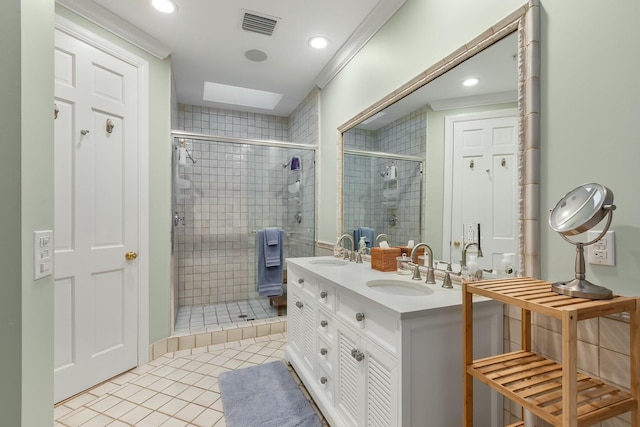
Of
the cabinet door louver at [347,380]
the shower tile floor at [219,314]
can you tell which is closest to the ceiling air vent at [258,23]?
the cabinet door louver at [347,380]

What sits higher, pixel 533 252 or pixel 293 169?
pixel 293 169

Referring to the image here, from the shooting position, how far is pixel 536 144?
1.08m

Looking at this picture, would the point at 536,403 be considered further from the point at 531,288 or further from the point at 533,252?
the point at 533,252

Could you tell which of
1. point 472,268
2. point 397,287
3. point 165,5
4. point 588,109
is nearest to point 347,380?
point 397,287

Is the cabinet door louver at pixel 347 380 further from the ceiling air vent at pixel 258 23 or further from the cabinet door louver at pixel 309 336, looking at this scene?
the ceiling air vent at pixel 258 23

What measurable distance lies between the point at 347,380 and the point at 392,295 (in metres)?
0.51

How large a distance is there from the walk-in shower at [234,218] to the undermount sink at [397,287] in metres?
1.60

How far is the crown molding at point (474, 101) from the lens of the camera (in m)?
1.19

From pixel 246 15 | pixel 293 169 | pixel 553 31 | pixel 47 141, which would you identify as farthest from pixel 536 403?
pixel 293 169

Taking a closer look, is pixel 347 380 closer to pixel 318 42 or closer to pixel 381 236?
pixel 381 236

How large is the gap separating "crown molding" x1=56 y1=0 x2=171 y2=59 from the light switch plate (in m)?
1.83

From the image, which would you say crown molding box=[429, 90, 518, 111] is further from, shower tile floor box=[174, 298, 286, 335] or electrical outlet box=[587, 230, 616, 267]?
shower tile floor box=[174, 298, 286, 335]

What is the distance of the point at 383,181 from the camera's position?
6.97ft

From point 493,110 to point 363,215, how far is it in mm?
1249
